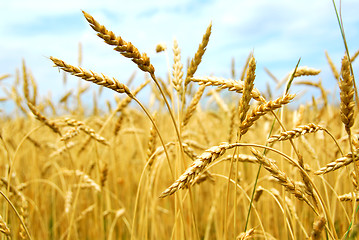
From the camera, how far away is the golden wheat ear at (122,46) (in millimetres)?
621

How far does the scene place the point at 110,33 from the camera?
0.63m

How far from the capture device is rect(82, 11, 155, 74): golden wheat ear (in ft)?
2.04

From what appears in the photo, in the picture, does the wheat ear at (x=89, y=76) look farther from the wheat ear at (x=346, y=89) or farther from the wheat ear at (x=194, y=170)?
the wheat ear at (x=346, y=89)

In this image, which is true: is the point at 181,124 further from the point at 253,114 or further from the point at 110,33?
the point at 110,33

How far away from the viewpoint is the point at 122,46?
647 mm

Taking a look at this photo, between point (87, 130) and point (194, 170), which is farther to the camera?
point (87, 130)

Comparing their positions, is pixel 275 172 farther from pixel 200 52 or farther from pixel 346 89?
pixel 200 52

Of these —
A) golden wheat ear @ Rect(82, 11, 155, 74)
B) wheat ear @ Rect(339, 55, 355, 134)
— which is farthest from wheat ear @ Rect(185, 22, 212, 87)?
wheat ear @ Rect(339, 55, 355, 134)

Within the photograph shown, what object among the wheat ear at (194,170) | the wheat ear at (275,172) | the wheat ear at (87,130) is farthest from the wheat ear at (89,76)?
the wheat ear at (87,130)

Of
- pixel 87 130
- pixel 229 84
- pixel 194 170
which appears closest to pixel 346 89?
pixel 229 84

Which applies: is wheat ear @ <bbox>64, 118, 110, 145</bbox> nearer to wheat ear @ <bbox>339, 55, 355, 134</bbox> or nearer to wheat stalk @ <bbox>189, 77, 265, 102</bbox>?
wheat stalk @ <bbox>189, 77, 265, 102</bbox>

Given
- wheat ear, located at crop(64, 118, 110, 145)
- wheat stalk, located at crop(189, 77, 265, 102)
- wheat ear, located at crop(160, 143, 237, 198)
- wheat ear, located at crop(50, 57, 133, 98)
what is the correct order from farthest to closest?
wheat ear, located at crop(64, 118, 110, 145)
wheat stalk, located at crop(189, 77, 265, 102)
wheat ear, located at crop(50, 57, 133, 98)
wheat ear, located at crop(160, 143, 237, 198)

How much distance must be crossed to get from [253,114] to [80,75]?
0.38 meters

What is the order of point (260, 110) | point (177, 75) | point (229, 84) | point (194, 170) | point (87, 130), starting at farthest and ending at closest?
1. point (87, 130)
2. point (177, 75)
3. point (229, 84)
4. point (260, 110)
5. point (194, 170)
